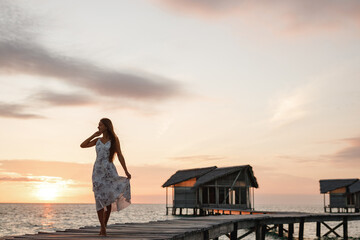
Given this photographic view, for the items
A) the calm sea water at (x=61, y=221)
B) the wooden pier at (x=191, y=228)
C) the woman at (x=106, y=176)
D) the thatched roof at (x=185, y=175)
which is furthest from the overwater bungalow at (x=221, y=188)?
the woman at (x=106, y=176)

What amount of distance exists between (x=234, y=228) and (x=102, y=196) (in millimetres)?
8891

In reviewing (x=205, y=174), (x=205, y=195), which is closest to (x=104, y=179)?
(x=205, y=195)

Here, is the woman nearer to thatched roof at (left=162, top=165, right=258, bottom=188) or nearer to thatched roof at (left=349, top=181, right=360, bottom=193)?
thatched roof at (left=162, top=165, right=258, bottom=188)

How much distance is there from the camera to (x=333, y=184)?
56281mm

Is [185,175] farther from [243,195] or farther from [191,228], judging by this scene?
[191,228]

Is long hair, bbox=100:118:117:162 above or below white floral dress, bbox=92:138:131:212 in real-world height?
above

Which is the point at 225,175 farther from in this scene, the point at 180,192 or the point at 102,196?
the point at 102,196

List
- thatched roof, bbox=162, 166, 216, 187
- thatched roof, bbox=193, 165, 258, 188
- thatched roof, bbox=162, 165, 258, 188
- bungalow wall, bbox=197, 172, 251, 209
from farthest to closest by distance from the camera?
thatched roof, bbox=162, 166, 216, 187
bungalow wall, bbox=197, 172, 251, 209
thatched roof, bbox=162, 165, 258, 188
thatched roof, bbox=193, 165, 258, 188

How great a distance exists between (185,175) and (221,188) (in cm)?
505

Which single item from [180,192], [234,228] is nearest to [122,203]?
[234,228]

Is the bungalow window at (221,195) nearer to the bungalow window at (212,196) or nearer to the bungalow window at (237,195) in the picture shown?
the bungalow window at (212,196)

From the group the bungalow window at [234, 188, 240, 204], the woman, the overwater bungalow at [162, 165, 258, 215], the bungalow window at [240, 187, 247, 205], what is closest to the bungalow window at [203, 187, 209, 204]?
the overwater bungalow at [162, 165, 258, 215]

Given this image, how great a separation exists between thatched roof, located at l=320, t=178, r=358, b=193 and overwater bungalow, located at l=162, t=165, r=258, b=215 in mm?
15739

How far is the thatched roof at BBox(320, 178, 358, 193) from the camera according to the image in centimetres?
5504
